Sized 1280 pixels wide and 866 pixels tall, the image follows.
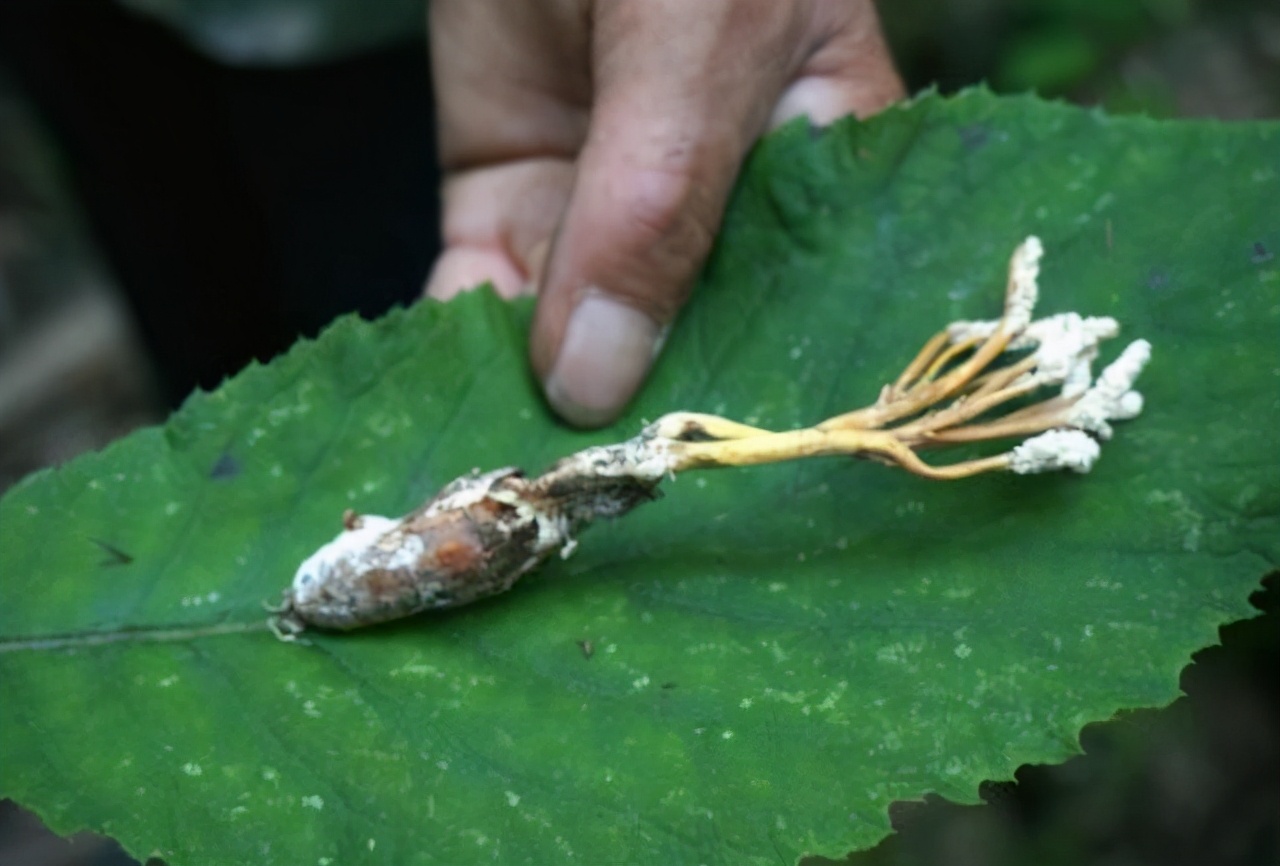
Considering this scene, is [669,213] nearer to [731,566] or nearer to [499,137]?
[731,566]

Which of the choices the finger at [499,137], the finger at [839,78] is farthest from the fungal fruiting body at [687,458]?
the finger at [499,137]

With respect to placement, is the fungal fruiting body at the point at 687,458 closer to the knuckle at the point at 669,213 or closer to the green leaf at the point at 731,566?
the green leaf at the point at 731,566

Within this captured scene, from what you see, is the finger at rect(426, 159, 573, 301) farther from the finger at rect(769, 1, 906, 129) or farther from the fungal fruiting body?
the fungal fruiting body

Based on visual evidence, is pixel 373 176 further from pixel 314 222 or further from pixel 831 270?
pixel 831 270

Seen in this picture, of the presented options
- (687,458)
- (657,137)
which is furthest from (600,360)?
(657,137)

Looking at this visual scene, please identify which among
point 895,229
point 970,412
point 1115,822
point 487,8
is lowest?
point 1115,822

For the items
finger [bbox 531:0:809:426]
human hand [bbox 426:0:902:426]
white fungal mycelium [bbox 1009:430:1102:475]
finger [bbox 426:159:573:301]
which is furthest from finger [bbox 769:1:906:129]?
white fungal mycelium [bbox 1009:430:1102:475]

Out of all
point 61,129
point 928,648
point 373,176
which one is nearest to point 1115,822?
point 928,648
